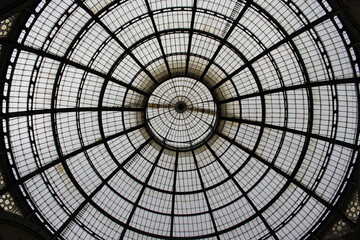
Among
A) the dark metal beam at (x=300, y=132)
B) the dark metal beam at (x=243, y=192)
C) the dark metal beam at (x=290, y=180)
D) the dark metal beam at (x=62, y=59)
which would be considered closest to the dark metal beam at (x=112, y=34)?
the dark metal beam at (x=62, y=59)

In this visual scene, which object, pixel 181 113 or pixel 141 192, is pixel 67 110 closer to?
pixel 141 192

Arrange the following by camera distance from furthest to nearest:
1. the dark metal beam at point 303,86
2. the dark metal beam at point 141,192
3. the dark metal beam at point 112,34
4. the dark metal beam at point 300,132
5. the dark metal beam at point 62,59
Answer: the dark metal beam at point 141,192, the dark metal beam at point 300,132, the dark metal beam at point 112,34, the dark metal beam at point 303,86, the dark metal beam at point 62,59

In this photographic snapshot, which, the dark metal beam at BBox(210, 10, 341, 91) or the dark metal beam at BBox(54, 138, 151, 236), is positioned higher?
the dark metal beam at BBox(210, 10, 341, 91)

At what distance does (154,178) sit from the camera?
26.8 meters

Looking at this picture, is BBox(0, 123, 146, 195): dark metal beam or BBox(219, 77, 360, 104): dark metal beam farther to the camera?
BBox(0, 123, 146, 195): dark metal beam

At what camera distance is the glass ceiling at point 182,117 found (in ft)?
68.4

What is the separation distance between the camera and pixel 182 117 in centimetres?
2781

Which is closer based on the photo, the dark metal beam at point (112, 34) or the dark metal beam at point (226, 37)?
the dark metal beam at point (112, 34)

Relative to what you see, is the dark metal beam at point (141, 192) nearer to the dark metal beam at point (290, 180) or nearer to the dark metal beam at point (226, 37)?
the dark metal beam at point (290, 180)

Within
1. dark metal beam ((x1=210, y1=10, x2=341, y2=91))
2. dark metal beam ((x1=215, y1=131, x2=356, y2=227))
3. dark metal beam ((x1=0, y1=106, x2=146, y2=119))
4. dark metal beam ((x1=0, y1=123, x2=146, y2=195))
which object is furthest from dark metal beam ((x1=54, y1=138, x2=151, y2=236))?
dark metal beam ((x1=210, y1=10, x2=341, y2=91))

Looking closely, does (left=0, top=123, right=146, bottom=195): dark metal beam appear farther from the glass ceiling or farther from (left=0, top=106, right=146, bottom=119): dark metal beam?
(left=0, top=106, right=146, bottom=119): dark metal beam

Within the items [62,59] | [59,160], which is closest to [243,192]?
[59,160]

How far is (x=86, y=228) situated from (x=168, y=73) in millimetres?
13950

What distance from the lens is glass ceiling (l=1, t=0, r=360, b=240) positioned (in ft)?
68.4
